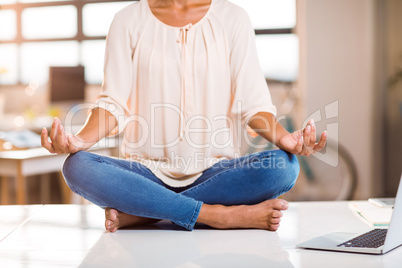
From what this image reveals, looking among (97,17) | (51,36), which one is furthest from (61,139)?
(51,36)

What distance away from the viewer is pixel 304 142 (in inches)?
51.1

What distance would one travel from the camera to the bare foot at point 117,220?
56.1 inches

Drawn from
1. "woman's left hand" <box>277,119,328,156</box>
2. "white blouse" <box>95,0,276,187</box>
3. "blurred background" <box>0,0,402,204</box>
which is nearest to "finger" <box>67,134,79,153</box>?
"white blouse" <box>95,0,276,187</box>

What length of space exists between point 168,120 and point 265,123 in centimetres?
28

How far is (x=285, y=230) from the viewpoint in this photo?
57.1 inches

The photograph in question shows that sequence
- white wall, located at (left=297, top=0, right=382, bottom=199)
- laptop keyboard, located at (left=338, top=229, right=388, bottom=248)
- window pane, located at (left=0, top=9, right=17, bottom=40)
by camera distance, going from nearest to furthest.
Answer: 1. laptop keyboard, located at (left=338, top=229, right=388, bottom=248)
2. white wall, located at (left=297, top=0, right=382, bottom=199)
3. window pane, located at (left=0, top=9, right=17, bottom=40)

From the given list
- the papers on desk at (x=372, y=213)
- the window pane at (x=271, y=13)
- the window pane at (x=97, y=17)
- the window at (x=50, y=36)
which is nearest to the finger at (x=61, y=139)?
the papers on desk at (x=372, y=213)

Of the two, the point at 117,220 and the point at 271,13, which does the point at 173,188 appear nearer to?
the point at 117,220

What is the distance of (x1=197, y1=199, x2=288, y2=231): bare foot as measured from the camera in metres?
1.42

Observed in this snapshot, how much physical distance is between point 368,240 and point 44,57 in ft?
17.2

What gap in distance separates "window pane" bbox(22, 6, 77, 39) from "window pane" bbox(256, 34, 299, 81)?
7.08 ft

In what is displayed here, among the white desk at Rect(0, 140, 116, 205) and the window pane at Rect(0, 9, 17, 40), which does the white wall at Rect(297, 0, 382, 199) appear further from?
the window pane at Rect(0, 9, 17, 40)

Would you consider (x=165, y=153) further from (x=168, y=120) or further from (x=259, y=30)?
(x=259, y=30)

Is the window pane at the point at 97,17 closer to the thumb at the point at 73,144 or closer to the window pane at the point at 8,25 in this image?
the window pane at the point at 8,25
